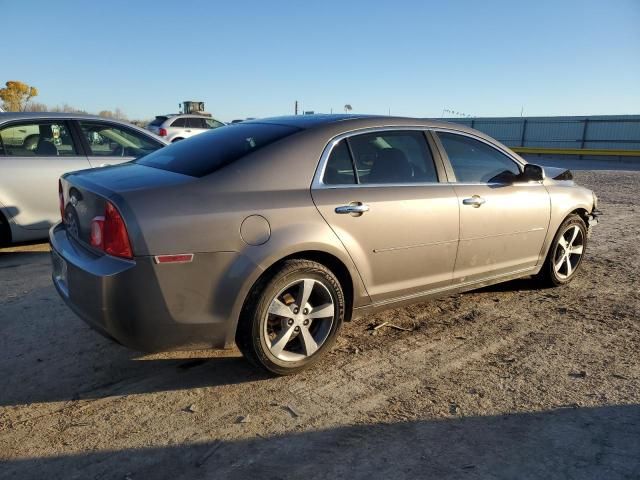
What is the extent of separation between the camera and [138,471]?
232 cm

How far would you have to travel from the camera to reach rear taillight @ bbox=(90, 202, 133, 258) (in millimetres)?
2623

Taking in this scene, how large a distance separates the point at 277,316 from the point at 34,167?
3953 millimetres

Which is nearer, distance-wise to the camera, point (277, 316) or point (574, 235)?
point (277, 316)

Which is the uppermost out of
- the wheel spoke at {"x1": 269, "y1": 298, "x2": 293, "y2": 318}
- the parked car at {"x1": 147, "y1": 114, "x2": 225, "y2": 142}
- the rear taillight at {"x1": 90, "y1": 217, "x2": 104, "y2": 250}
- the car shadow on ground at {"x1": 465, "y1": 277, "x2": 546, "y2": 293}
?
the parked car at {"x1": 147, "y1": 114, "x2": 225, "y2": 142}

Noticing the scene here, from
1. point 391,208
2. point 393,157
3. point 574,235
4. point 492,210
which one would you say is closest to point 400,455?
point 391,208

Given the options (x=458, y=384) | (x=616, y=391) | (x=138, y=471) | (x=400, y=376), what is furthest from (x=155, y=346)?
(x=616, y=391)

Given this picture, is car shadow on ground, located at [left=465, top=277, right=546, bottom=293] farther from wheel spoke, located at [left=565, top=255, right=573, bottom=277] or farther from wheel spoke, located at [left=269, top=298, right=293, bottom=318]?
wheel spoke, located at [left=269, top=298, right=293, bottom=318]

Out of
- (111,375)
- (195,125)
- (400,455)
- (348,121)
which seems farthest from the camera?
(195,125)

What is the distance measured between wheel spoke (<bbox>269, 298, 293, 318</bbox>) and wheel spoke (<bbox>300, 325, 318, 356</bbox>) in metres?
0.15

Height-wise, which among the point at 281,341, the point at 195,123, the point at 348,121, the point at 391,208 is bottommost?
the point at 281,341

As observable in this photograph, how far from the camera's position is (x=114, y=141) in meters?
6.28

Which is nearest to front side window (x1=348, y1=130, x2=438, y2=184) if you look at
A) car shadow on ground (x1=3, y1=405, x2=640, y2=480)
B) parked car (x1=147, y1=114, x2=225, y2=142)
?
car shadow on ground (x1=3, y1=405, x2=640, y2=480)

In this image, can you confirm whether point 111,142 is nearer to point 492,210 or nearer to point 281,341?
point 281,341

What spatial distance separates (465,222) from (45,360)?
3112mm
